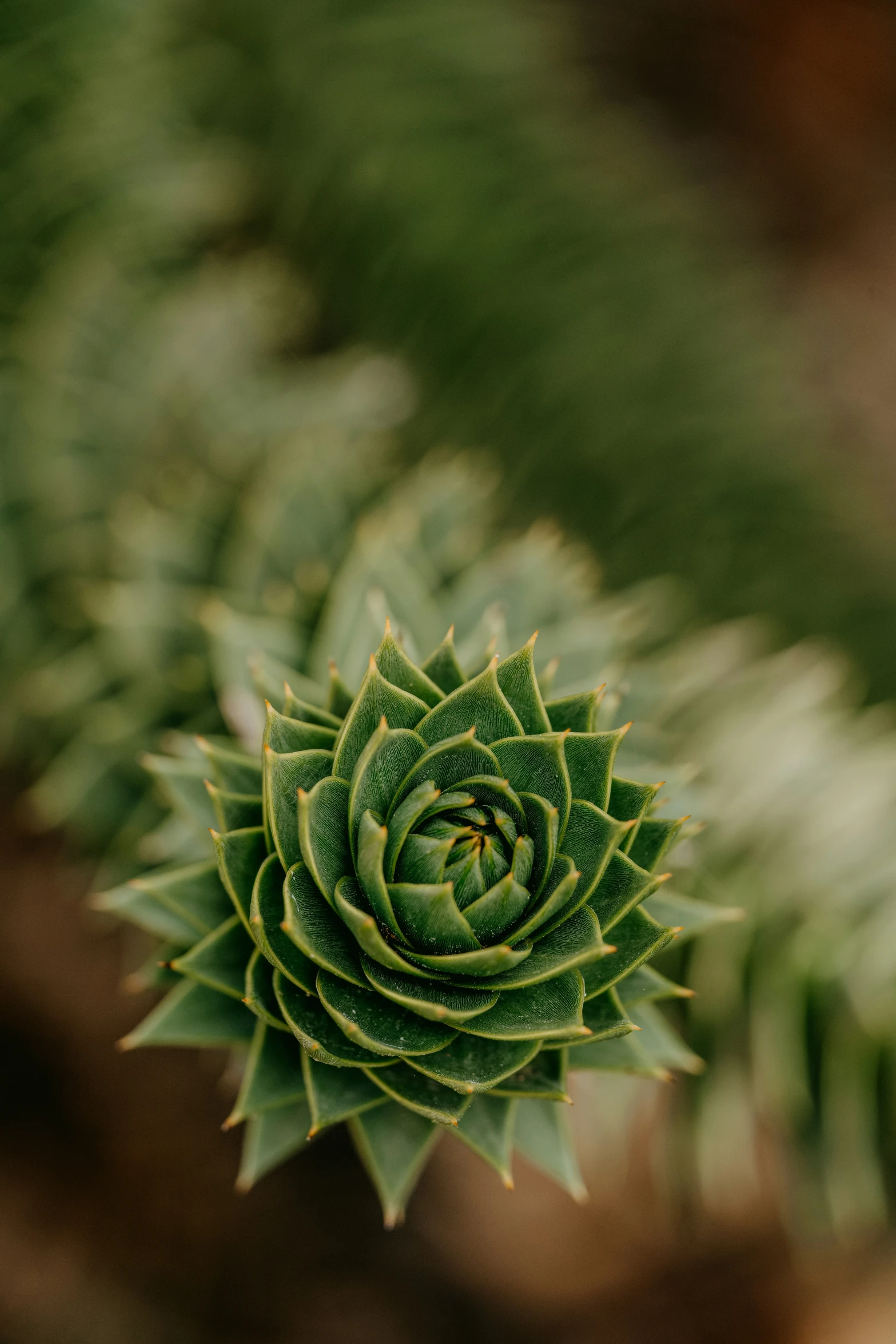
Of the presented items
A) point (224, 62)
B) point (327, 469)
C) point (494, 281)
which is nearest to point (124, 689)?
point (327, 469)

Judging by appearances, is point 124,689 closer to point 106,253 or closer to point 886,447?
point 106,253

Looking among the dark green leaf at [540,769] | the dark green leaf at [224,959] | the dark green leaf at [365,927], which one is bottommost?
the dark green leaf at [224,959]

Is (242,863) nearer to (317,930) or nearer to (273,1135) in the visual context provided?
(317,930)

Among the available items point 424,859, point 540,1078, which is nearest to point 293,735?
point 424,859

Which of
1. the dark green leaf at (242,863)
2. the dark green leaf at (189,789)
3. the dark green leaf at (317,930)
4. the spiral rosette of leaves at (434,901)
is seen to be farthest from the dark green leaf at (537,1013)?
the dark green leaf at (189,789)

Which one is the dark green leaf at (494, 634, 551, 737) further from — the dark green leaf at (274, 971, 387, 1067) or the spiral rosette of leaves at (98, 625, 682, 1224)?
the dark green leaf at (274, 971, 387, 1067)

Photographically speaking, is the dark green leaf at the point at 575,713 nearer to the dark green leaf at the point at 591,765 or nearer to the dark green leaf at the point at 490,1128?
the dark green leaf at the point at 591,765

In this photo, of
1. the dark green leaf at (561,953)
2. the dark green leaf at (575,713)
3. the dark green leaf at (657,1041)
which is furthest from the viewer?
the dark green leaf at (657,1041)
